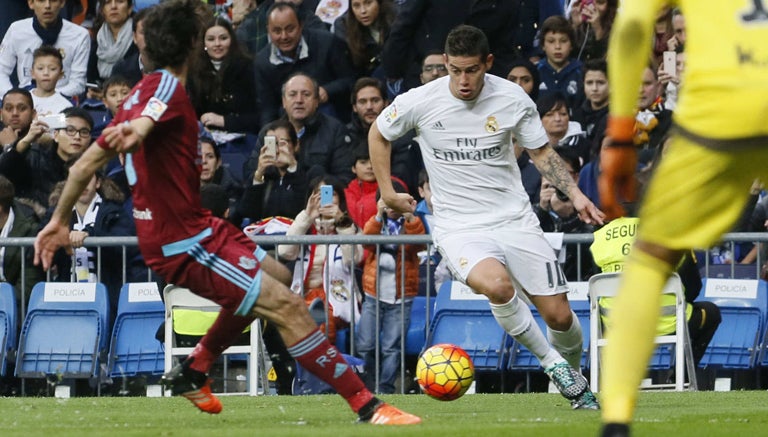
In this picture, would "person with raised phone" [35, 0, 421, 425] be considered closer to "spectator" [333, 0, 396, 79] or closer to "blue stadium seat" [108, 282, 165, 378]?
"blue stadium seat" [108, 282, 165, 378]

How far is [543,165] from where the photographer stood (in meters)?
11.3

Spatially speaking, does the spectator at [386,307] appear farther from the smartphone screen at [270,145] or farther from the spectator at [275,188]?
the smartphone screen at [270,145]

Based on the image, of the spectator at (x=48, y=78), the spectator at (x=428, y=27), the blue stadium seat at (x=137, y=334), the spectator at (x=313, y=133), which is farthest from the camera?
the spectator at (x=48, y=78)

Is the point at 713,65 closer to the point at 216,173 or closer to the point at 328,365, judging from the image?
the point at 328,365

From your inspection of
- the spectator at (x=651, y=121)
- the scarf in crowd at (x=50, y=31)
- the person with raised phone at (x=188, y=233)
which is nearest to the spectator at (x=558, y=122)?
the spectator at (x=651, y=121)

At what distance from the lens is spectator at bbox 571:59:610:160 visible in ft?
53.5

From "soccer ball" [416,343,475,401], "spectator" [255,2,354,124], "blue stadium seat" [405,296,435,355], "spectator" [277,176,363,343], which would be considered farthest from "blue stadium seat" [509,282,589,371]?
"spectator" [255,2,354,124]

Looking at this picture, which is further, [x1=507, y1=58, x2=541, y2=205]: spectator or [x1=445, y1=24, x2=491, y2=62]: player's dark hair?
[x1=507, y1=58, x2=541, y2=205]: spectator

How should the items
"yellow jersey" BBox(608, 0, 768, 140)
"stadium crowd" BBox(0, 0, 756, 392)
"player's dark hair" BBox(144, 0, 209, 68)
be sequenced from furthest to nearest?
"stadium crowd" BBox(0, 0, 756, 392) < "player's dark hair" BBox(144, 0, 209, 68) < "yellow jersey" BBox(608, 0, 768, 140)

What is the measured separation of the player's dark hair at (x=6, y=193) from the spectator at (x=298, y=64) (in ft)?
11.2

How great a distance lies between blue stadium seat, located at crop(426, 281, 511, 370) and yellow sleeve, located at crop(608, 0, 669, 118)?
25.3 feet

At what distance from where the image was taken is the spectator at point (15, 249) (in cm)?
1438

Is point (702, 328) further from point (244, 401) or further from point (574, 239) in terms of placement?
point (244, 401)

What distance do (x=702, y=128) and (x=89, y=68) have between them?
1366 cm
